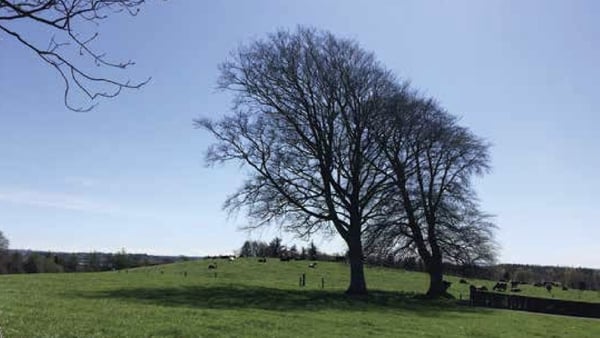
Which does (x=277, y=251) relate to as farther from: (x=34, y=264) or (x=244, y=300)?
(x=244, y=300)

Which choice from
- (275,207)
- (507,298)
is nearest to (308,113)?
(275,207)

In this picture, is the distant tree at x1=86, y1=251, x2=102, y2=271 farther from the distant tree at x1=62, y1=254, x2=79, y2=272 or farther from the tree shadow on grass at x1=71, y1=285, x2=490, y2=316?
the tree shadow on grass at x1=71, y1=285, x2=490, y2=316

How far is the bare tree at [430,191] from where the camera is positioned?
1708 inches

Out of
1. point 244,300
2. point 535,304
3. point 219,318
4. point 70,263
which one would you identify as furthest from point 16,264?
point 219,318

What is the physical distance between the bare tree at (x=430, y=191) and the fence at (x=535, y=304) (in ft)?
9.91

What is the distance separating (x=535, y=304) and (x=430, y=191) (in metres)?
10.2

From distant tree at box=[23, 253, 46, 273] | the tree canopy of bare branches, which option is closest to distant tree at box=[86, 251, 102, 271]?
distant tree at box=[23, 253, 46, 273]

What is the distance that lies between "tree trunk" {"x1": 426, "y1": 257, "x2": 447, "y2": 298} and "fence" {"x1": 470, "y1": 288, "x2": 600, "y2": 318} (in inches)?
92.4

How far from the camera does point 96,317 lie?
17156 mm

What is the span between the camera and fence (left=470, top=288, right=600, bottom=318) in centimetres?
4203

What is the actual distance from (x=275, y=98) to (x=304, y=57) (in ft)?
10.3

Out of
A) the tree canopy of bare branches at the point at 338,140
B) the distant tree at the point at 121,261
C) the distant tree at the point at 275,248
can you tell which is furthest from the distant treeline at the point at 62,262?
the tree canopy of bare branches at the point at 338,140

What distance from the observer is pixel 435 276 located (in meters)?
46.9

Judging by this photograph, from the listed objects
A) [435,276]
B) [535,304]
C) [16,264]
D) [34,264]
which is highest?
[435,276]
